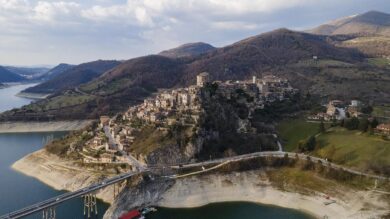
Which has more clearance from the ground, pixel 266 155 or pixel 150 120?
pixel 150 120

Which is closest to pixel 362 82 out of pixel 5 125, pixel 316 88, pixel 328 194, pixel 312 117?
pixel 316 88

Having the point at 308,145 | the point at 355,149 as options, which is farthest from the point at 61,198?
the point at 355,149

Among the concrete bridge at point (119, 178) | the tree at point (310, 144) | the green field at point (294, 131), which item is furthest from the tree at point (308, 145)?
the concrete bridge at point (119, 178)

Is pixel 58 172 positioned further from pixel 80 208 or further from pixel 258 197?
pixel 258 197

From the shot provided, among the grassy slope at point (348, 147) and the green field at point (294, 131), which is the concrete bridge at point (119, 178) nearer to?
the grassy slope at point (348, 147)

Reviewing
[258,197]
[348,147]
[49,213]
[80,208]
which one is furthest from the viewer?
[348,147]

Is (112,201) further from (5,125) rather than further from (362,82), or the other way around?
(362,82)
